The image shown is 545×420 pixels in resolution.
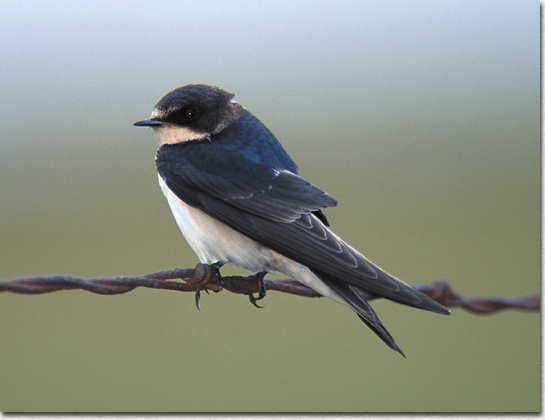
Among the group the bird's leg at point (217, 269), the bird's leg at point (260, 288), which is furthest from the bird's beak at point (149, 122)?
the bird's leg at point (260, 288)

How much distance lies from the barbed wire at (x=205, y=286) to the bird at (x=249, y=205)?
9cm

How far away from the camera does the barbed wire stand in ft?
4.23

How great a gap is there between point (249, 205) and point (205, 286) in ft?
1.32

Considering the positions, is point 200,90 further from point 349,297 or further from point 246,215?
point 349,297

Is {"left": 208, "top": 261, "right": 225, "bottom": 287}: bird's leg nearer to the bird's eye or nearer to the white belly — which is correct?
the white belly

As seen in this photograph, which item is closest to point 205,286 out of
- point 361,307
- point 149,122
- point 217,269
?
point 217,269

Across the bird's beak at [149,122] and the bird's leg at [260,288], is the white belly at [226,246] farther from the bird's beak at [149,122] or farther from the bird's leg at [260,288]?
the bird's beak at [149,122]

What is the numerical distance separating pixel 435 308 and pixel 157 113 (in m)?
1.37

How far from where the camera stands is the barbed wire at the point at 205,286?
1.29 meters

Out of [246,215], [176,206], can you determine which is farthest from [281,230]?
[176,206]

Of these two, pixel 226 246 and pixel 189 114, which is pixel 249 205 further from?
pixel 189 114

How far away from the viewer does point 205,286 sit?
1.81 m

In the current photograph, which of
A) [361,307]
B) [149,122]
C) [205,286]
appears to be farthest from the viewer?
[149,122]

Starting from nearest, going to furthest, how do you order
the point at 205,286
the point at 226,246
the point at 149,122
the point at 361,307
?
the point at 205,286 → the point at 361,307 → the point at 226,246 → the point at 149,122
